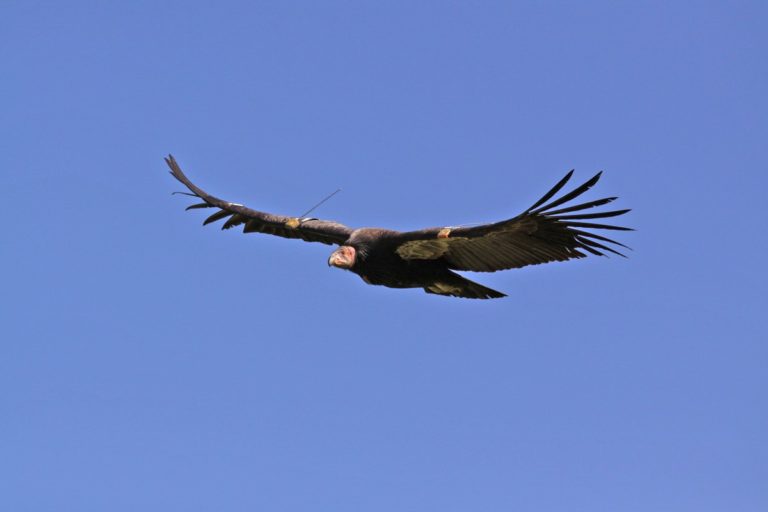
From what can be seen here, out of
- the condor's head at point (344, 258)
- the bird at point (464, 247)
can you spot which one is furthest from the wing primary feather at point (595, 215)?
the condor's head at point (344, 258)

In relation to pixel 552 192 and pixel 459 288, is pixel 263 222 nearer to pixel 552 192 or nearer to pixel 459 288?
pixel 459 288

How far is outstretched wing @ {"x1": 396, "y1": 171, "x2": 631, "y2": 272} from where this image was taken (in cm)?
1333

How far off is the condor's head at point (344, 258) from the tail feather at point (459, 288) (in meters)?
1.03

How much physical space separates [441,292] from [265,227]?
3.54 metres

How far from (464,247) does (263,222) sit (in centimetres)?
418

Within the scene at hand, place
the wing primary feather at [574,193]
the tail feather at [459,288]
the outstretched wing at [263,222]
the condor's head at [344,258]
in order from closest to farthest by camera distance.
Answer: the wing primary feather at [574,193] < the condor's head at [344,258] < the tail feather at [459,288] < the outstretched wing at [263,222]

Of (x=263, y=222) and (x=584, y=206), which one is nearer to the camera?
(x=584, y=206)

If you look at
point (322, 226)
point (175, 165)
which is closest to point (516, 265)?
point (322, 226)

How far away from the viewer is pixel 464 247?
14.6 m

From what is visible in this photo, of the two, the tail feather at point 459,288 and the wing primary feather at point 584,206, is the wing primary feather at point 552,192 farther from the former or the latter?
the tail feather at point 459,288

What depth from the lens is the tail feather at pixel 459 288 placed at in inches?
601

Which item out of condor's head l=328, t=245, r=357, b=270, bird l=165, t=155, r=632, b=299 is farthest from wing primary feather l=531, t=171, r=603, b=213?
condor's head l=328, t=245, r=357, b=270

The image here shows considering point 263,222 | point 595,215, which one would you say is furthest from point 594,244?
point 263,222

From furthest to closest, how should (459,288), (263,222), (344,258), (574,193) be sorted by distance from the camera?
1. (263,222)
2. (459,288)
3. (344,258)
4. (574,193)
